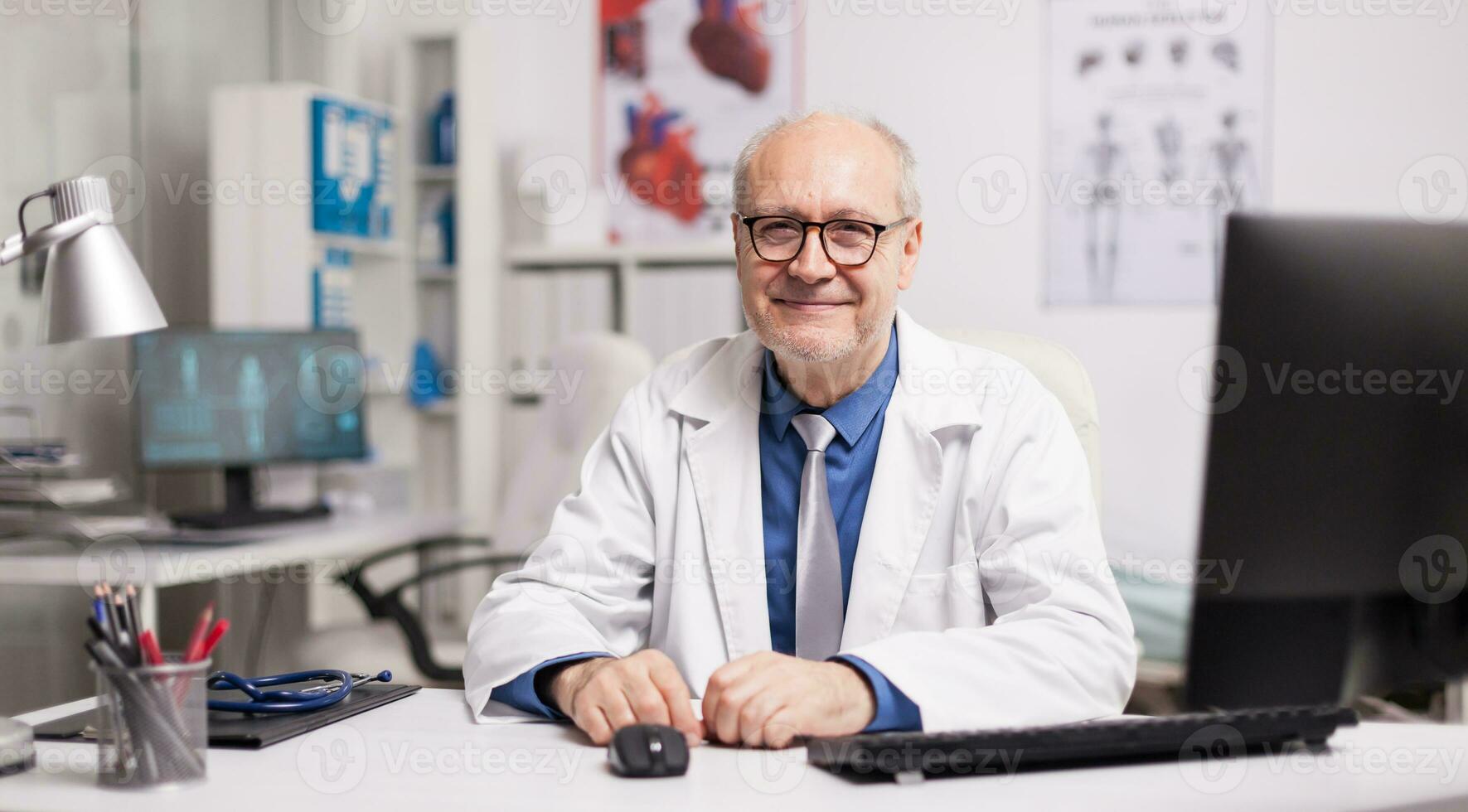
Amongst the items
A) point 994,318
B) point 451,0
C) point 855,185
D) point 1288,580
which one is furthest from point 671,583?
point 451,0

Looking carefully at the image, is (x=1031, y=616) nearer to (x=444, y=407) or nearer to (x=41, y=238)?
(x=41, y=238)

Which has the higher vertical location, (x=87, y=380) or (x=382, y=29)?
(x=382, y=29)

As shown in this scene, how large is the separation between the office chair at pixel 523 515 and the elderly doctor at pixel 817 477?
3.75 feet

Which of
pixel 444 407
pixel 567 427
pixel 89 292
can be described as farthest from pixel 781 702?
pixel 444 407

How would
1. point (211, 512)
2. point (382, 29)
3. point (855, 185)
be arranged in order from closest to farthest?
point (855, 185), point (211, 512), point (382, 29)

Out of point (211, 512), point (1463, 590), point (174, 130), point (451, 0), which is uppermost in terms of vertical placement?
point (451, 0)

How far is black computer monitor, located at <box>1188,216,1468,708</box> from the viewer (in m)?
0.90

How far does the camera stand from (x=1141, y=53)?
380 cm

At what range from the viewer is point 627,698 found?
107cm

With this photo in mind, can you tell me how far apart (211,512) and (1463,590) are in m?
2.64

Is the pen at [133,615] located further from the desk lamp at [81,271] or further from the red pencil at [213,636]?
the desk lamp at [81,271]

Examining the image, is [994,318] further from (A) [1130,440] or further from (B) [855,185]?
(B) [855,185]

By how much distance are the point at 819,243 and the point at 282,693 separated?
2.63 feet

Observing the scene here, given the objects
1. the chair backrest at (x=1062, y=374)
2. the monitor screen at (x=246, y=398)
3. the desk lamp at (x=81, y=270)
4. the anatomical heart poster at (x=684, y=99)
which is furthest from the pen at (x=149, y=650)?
the anatomical heart poster at (x=684, y=99)
